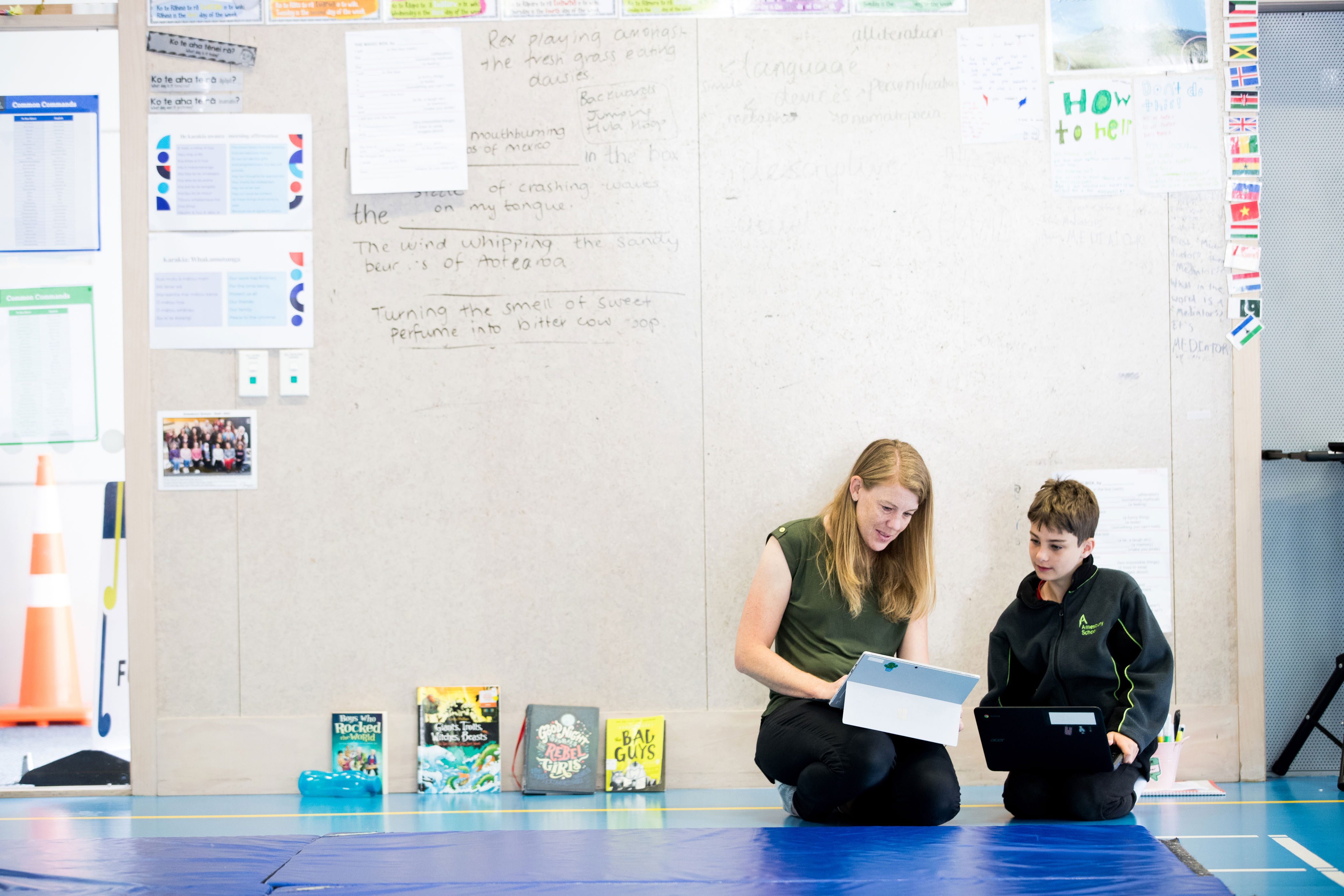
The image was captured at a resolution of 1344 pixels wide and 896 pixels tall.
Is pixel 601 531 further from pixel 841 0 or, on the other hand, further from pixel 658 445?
pixel 841 0

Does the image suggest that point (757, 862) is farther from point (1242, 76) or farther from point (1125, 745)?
point (1242, 76)

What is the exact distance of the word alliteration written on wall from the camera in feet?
9.81

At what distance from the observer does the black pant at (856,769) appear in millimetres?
2320

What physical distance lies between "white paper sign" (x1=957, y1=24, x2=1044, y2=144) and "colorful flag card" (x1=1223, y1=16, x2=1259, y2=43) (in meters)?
0.53

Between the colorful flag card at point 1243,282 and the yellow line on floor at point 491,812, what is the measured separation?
53.7 inches

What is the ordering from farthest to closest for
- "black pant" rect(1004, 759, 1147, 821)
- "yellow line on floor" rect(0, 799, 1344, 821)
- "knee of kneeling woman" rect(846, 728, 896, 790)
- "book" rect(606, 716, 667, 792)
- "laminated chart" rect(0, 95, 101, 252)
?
"laminated chart" rect(0, 95, 101, 252), "book" rect(606, 716, 667, 792), "yellow line on floor" rect(0, 799, 1344, 821), "black pant" rect(1004, 759, 1147, 821), "knee of kneeling woman" rect(846, 728, 896, 790)

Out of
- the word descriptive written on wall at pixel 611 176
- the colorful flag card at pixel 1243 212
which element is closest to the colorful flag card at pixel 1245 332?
the colorful flag card at pixel 1243 212

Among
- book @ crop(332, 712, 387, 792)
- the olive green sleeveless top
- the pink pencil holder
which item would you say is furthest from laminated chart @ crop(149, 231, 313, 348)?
the pink pencil holder

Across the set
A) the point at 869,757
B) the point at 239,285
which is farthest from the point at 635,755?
the point at 239,285

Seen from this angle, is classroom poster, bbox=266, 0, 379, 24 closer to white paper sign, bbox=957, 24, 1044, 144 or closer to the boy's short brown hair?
white paper sign, bbox=957, 24, 1044, 144

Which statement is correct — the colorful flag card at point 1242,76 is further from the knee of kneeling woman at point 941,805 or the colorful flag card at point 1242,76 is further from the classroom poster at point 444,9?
the knee of kneeling woman at point 941,805

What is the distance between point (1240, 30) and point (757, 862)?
8.54ft

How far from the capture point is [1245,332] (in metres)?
3.00

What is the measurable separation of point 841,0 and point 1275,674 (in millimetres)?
2311
